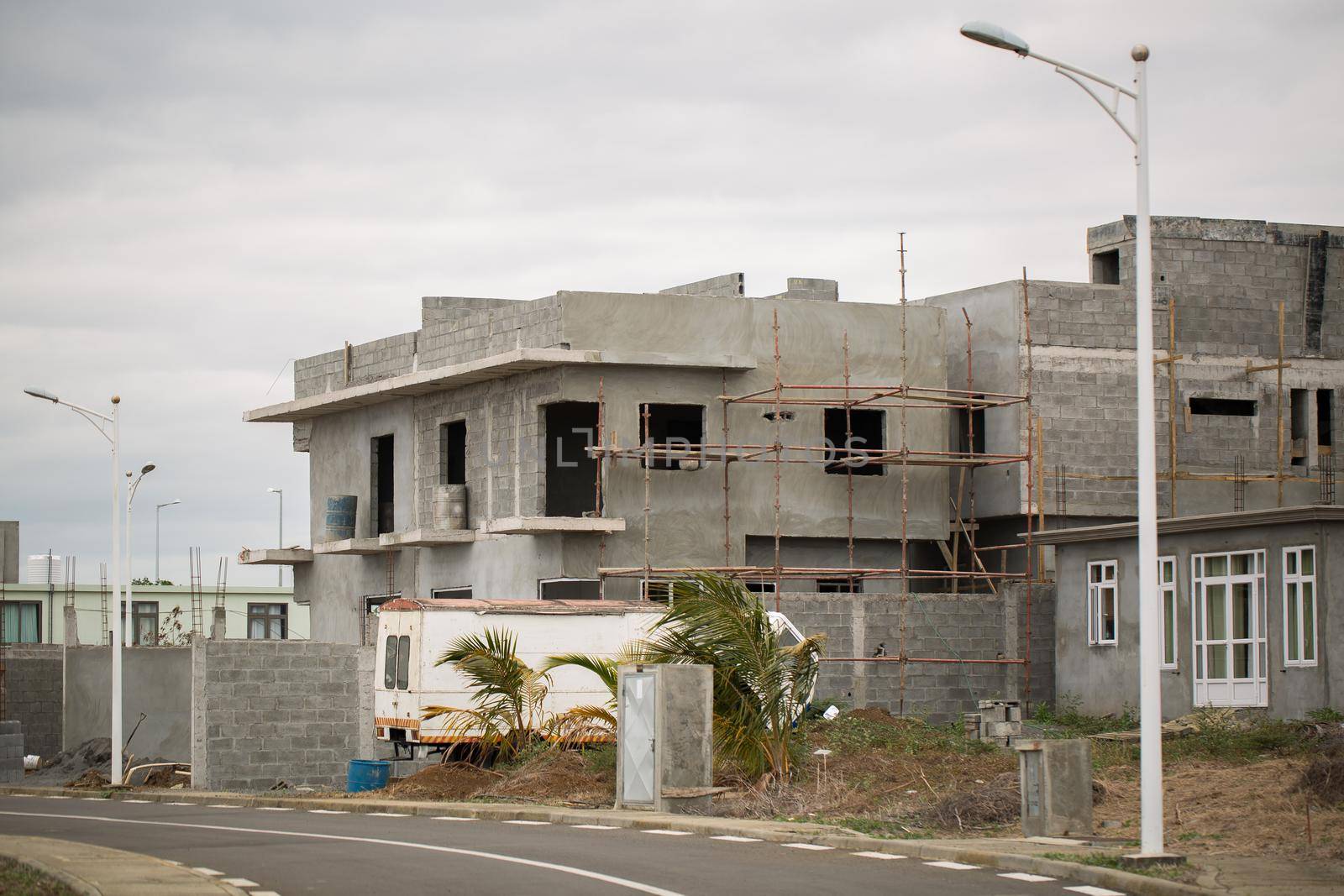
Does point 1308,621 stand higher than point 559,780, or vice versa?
point 1308,621

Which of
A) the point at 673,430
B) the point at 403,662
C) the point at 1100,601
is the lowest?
the point at 403,662

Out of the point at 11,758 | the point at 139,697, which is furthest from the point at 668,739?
the point at 139,697

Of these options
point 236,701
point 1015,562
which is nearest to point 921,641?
point 1015,562

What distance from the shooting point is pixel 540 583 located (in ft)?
117

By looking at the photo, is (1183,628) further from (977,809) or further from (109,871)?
(109,871)

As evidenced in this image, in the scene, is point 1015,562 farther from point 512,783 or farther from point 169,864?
point 169,864

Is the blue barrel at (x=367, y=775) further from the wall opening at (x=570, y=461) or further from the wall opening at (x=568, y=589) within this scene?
the wall opening at (x=570, y=461)

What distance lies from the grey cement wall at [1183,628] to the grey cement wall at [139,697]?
17788 millimetres

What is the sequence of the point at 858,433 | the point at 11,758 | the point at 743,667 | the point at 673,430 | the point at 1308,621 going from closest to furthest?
the point at 743,667 → the point at 1308,621 → the point at 11,758 → the point at 858,433 → the point at 673,430

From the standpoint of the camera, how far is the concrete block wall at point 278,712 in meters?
28.6

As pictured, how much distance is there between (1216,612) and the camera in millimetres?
29547

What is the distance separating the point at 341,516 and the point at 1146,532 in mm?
29506

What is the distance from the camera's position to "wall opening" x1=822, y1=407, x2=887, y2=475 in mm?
37406

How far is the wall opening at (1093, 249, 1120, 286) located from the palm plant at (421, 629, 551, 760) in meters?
19.5
